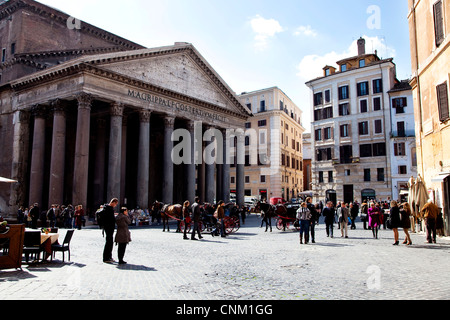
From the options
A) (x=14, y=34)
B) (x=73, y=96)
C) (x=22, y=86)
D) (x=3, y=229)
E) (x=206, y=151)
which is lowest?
(x=3, y=229)

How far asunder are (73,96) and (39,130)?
4.08 m

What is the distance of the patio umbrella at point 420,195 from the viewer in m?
14.0

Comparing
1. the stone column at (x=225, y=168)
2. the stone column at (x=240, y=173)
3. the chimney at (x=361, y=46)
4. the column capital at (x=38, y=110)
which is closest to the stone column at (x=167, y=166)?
the stone column at (x=225, y=168)

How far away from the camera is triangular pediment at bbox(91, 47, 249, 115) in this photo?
22.5 m

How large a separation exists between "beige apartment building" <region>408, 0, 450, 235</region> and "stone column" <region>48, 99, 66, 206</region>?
1921cm

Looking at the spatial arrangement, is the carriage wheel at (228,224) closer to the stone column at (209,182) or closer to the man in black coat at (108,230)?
the man in black coat at (108,230)

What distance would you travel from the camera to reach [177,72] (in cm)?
2658

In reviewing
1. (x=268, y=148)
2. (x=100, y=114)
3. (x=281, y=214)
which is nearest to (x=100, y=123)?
(x=100, y=114)

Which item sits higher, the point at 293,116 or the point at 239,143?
the point at 293,116

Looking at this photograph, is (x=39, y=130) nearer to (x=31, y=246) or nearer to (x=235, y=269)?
(x=31, y=246)

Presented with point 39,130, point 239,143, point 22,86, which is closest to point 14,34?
point 22,86

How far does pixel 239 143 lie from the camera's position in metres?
32.4

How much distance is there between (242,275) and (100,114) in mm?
21942

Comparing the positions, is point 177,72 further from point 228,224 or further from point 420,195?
point 420,195
